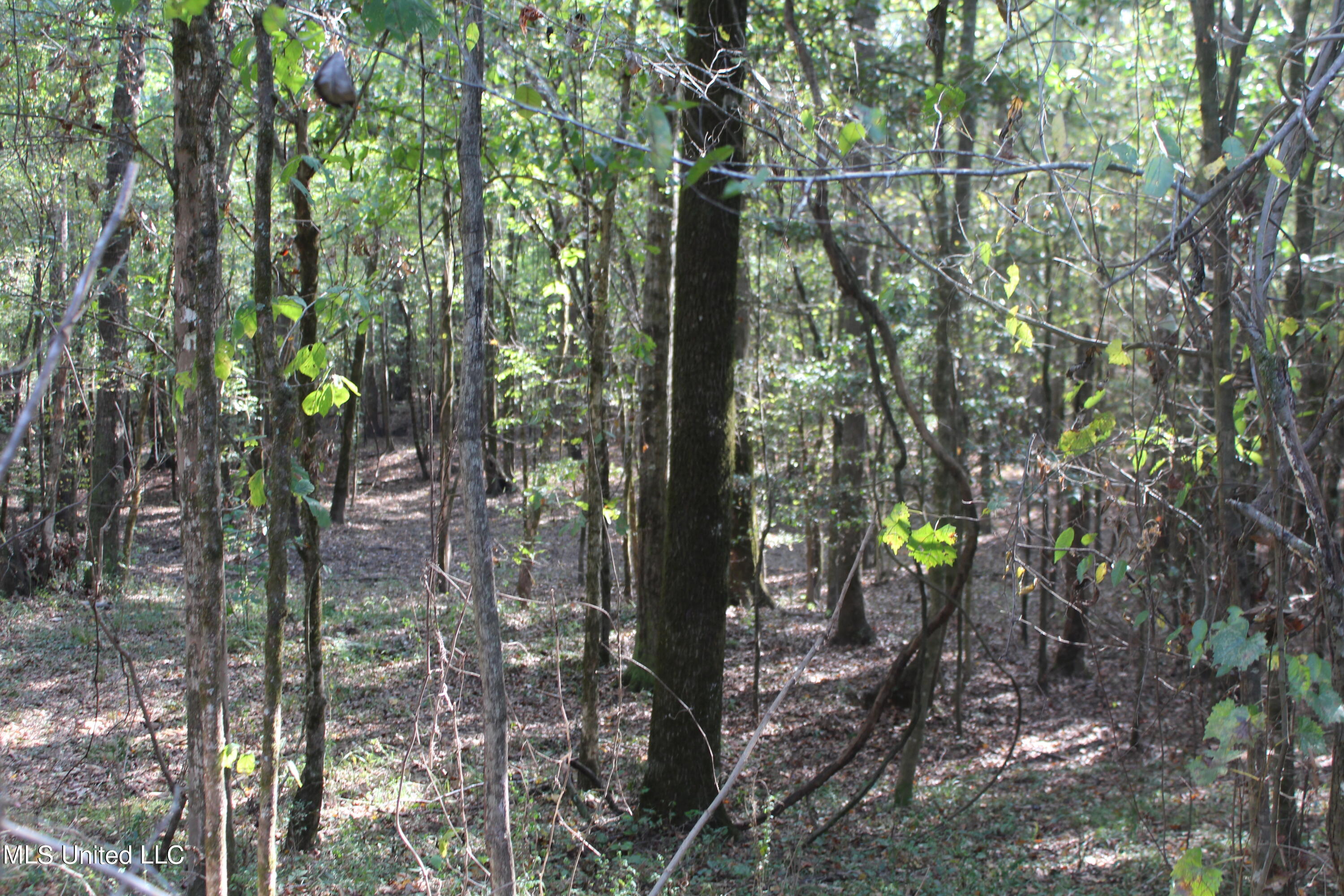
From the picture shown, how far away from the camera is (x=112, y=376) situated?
866 cm

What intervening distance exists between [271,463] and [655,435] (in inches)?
245

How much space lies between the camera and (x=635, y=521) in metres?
12.6

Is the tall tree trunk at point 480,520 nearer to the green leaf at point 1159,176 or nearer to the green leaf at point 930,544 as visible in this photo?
the green leaf at point 930,544

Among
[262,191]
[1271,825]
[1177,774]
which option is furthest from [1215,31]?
[1177,774]

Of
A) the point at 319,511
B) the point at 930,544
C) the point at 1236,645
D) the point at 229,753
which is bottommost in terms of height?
the point at 229,753

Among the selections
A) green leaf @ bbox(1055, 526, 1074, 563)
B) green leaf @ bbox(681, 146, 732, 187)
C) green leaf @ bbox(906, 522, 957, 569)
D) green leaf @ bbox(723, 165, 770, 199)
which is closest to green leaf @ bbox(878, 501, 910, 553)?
green leaf @ bbox(906, 522, 957, 569)

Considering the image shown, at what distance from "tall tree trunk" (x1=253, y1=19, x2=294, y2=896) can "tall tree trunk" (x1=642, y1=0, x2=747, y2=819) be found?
2936 millimetres

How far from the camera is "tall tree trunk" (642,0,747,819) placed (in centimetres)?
603

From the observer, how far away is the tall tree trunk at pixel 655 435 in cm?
926

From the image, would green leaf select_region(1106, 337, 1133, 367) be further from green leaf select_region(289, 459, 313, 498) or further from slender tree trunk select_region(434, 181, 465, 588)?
green leaf select_region(289, 459, 313, 498)

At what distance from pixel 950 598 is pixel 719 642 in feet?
5.36

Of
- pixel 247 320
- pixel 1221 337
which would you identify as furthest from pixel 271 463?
pixel 1221 337

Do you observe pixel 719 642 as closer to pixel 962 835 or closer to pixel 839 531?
pixel 962 835

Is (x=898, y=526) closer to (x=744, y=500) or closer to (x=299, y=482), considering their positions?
(x=299, y=482)
